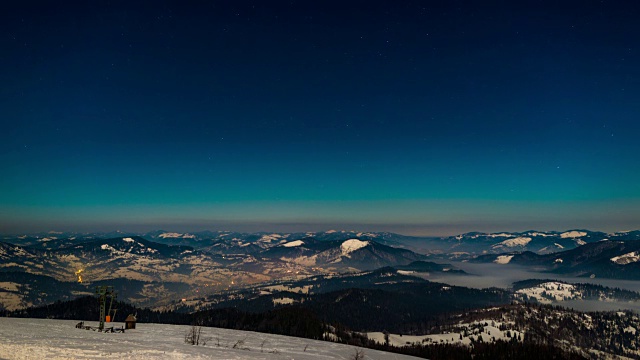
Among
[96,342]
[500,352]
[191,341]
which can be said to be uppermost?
[96,342]

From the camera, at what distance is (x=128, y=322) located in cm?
4441

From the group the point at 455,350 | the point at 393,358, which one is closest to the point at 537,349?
the point at 455,350

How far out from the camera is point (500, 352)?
192375mm

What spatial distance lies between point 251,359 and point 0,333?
19352 mm

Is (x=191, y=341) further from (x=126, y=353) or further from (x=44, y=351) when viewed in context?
(x=44, y=351)

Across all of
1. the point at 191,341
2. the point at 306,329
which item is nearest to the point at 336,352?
the point at 191,341

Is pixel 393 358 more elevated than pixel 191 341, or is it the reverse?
pixel 191 341

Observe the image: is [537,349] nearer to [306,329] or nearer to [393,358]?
[306,329]

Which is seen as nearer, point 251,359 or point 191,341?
point 251,359

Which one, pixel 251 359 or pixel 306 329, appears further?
pixel 306 329

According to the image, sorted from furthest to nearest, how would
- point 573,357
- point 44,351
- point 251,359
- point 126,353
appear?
point 573,357 < point 251,359 < point 126,353 < point 44,351

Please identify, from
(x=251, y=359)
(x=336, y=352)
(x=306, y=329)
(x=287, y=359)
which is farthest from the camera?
(x=306, y=329)

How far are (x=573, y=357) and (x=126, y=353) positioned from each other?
740 feet

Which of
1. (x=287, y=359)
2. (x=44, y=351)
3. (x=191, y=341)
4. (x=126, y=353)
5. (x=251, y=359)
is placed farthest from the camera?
(x=191, y=341)
